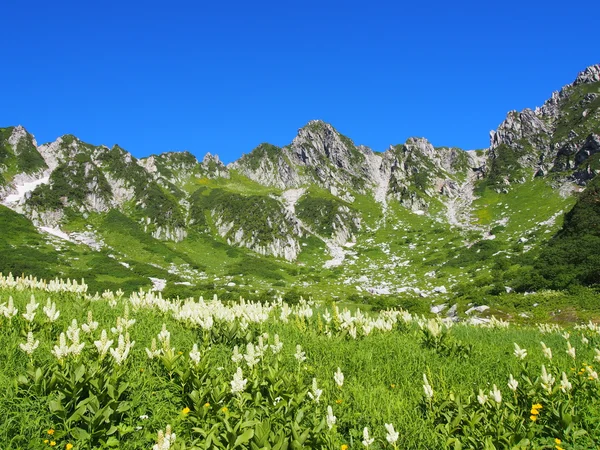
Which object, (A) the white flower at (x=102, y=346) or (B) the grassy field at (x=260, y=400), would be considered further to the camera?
(A) the white flower at (x=102, y=346)

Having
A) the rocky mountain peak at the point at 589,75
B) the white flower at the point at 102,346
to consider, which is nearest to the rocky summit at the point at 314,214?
the rocky mountain peak at the point at 589,75

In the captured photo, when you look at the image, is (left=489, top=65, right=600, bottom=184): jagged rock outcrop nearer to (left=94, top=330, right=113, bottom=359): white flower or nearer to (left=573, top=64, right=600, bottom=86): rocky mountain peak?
(left=573, top=64, right=600, bottom=86): rocky mountain peak

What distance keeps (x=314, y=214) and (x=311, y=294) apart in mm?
66339

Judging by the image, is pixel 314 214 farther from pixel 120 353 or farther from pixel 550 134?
pixel 120 353

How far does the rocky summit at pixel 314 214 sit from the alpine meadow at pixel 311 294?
27.6 inches

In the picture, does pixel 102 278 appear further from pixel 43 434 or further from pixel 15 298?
pixel 43 434

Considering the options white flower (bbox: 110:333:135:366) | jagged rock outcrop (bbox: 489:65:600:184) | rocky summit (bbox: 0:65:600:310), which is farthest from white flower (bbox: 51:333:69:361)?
jagged rock outcrop (bbox: 489:65:600:184)

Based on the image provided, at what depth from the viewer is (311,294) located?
5228 centimetres

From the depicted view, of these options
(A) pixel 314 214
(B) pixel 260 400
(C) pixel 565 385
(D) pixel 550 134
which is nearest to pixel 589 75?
(D) pixel 550 134

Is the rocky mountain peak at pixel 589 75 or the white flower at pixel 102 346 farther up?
the rocky mountain peak at pixel 589 75

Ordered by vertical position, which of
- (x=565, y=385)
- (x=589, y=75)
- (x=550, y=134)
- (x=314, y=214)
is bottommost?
(x=565, y=385)

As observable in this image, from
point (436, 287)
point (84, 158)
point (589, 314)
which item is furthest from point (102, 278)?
point (84, 158)

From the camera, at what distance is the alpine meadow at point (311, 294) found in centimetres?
397

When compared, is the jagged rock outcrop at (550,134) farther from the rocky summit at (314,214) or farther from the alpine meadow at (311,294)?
the alpine meadow at (311,294)
